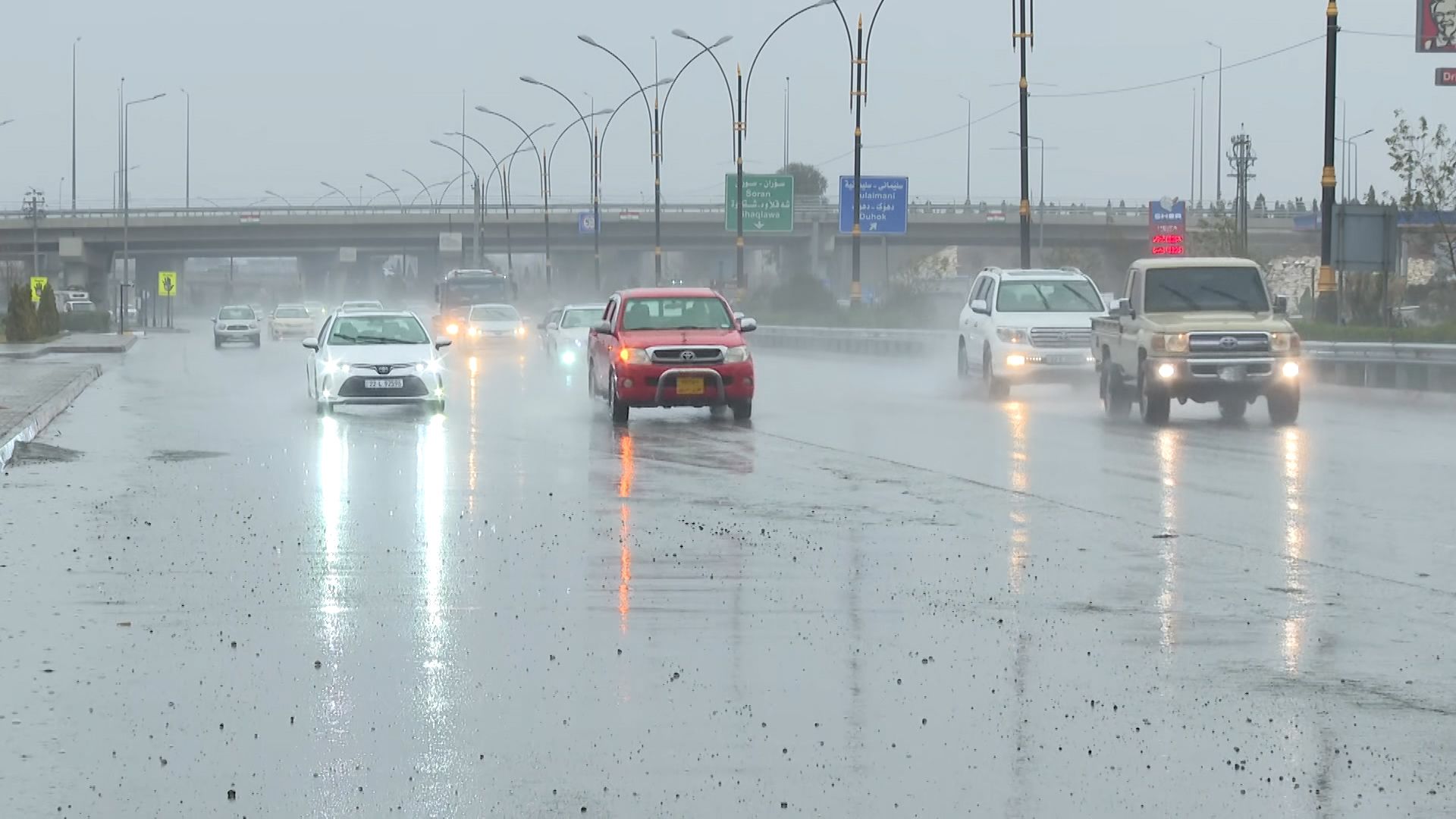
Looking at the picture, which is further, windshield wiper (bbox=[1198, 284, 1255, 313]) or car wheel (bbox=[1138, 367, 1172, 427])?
windshield wiper (bbox=[1198, 284, 1255, 313])

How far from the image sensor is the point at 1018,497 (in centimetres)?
1636

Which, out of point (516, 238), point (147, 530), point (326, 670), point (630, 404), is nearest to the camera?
point (326, 670)

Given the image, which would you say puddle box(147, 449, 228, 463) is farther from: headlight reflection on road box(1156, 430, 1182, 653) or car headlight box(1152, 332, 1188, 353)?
car headlight box(1152, 332, 1188, 353)

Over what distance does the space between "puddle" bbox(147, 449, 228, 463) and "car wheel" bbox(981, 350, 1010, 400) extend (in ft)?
43.4

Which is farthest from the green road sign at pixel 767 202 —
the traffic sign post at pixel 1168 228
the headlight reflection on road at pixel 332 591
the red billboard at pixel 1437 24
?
the headlight reflection on road at pixel 332 591

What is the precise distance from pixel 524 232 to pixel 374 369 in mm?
92769

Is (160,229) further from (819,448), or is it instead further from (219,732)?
(219,732)

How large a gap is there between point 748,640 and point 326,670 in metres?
1.97

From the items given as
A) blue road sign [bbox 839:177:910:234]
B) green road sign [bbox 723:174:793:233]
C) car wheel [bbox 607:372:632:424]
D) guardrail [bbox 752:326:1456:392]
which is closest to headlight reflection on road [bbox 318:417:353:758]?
car wheel [bbox 607:372:632:424]

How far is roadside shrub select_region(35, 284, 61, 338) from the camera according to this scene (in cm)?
6036

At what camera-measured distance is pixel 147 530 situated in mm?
14148

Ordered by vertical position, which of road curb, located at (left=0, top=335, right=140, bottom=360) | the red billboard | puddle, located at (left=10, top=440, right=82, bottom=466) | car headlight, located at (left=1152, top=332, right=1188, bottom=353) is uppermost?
the red billboard

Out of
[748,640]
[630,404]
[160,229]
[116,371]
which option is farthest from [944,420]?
[160,229]

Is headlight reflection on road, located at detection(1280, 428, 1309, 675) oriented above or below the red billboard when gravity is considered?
below
